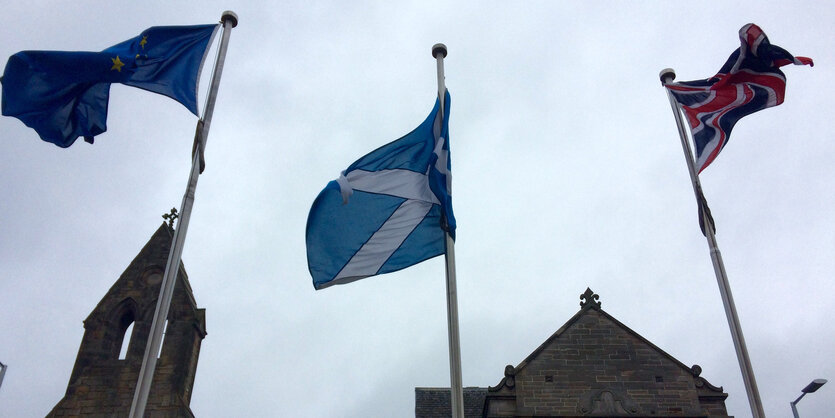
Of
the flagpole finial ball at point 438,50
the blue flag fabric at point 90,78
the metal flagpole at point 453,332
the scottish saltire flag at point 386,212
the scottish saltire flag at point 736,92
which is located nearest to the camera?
the metal flagpole at point 453,332

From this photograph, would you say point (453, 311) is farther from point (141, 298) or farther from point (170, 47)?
point (141, 298)

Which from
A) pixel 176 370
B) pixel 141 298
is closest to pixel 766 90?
pixel 176 370

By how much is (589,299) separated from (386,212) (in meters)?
12.5

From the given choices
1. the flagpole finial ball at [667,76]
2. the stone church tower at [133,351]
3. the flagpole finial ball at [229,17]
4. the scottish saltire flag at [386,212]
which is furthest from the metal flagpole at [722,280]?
the stone church tower at [133,351]

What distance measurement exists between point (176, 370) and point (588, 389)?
11878 millimetres

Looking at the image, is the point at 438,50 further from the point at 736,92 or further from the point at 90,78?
the point at 90,78

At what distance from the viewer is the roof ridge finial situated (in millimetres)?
23250

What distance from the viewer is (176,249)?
465 inches

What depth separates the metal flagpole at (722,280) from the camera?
11.7m

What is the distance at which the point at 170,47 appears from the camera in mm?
13250

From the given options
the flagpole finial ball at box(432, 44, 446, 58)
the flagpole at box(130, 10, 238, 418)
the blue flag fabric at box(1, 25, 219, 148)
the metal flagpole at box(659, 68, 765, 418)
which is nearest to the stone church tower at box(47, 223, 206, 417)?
the flagpole at box(130, 10, 238, 418)

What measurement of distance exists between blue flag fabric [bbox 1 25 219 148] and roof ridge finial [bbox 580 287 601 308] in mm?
14865

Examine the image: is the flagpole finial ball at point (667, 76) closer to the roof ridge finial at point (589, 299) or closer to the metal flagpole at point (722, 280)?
the metal flagpole at point (722, 280)

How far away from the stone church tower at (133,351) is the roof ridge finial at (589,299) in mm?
11885
